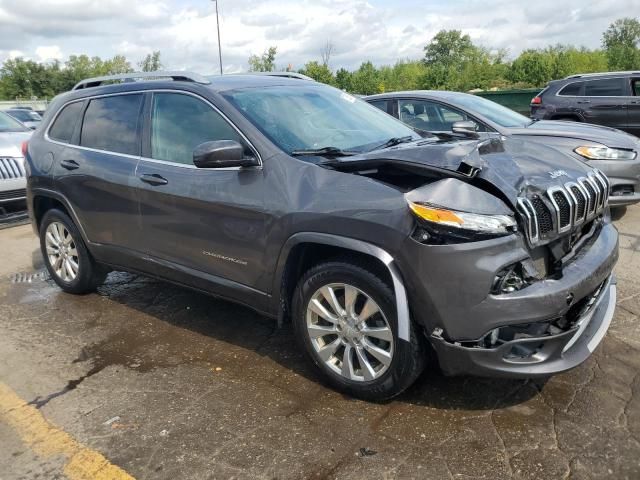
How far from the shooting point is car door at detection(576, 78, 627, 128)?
33.6 feet

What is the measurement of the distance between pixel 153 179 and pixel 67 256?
165 centimetres

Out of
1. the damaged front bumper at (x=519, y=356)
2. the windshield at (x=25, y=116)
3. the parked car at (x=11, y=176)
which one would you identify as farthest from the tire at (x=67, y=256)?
the windshield at (x=25, y=116)

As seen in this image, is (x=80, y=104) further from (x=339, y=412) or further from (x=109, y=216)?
(x=339, y=412)

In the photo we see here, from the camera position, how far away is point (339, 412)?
10.0ft


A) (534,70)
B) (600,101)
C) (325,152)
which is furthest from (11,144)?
(534,70)

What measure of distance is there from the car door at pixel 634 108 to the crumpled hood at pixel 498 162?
26.7 ft

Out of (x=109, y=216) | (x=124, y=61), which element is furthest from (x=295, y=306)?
(x=124, y=61)

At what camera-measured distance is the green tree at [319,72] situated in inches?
1625

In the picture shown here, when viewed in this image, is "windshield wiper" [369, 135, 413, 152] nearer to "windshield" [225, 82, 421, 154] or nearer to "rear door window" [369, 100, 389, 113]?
"windshield" [225, 82, 421, 154]

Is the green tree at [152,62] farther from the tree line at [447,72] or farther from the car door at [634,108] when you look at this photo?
the car door at [634,108]

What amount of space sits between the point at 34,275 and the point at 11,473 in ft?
11.9

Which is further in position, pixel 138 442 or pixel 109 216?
pixel 109 216

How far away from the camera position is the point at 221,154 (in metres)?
3.27

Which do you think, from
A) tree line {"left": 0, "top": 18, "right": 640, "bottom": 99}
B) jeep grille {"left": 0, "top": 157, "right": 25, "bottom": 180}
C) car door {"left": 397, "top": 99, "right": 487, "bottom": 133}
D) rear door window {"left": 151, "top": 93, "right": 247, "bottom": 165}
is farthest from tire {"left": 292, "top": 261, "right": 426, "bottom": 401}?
tree line {"left": 0, "top": 18, "right": 640, "bottom": 99}
